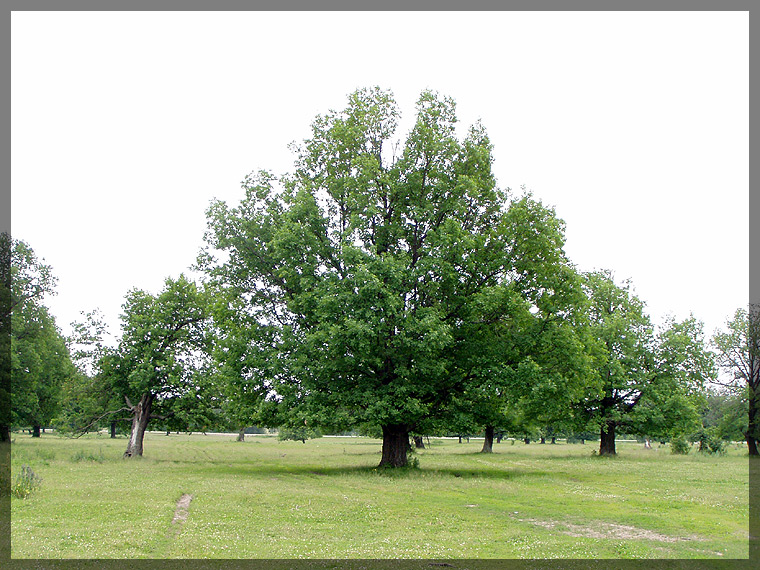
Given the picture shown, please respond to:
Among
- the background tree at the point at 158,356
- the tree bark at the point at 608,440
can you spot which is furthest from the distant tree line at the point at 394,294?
the tree bark at the point at 608,440

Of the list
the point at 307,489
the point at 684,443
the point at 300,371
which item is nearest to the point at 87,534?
the point at 307,489

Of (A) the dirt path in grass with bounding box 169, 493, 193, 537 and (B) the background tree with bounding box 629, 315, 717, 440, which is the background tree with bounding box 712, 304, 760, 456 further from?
(A) the dirt path in grass with bounding box 169, 493, 193, 537

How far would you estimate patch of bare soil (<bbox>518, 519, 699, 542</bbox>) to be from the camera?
13.4 m

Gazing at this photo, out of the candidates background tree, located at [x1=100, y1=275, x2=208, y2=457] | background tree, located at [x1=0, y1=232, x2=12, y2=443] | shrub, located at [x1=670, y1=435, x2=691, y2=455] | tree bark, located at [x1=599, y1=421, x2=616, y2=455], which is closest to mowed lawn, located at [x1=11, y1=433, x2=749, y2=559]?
background tree, located at [x1=100, y1=275, x2=208, y2=457]

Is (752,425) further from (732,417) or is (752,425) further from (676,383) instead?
(676,383)

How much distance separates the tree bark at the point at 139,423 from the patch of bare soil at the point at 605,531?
38.1 metres

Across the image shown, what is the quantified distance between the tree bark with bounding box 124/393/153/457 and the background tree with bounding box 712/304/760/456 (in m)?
62.4

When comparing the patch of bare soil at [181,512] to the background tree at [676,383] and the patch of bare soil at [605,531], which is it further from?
the background tree at [676,383]

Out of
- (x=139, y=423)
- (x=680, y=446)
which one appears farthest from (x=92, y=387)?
(x=680, y=446)

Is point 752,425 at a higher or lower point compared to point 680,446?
higher

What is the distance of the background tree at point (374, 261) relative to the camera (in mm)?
26938

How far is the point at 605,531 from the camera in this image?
559 inches

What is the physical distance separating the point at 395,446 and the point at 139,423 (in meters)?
25.3

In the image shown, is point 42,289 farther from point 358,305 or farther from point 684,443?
point 684,443
